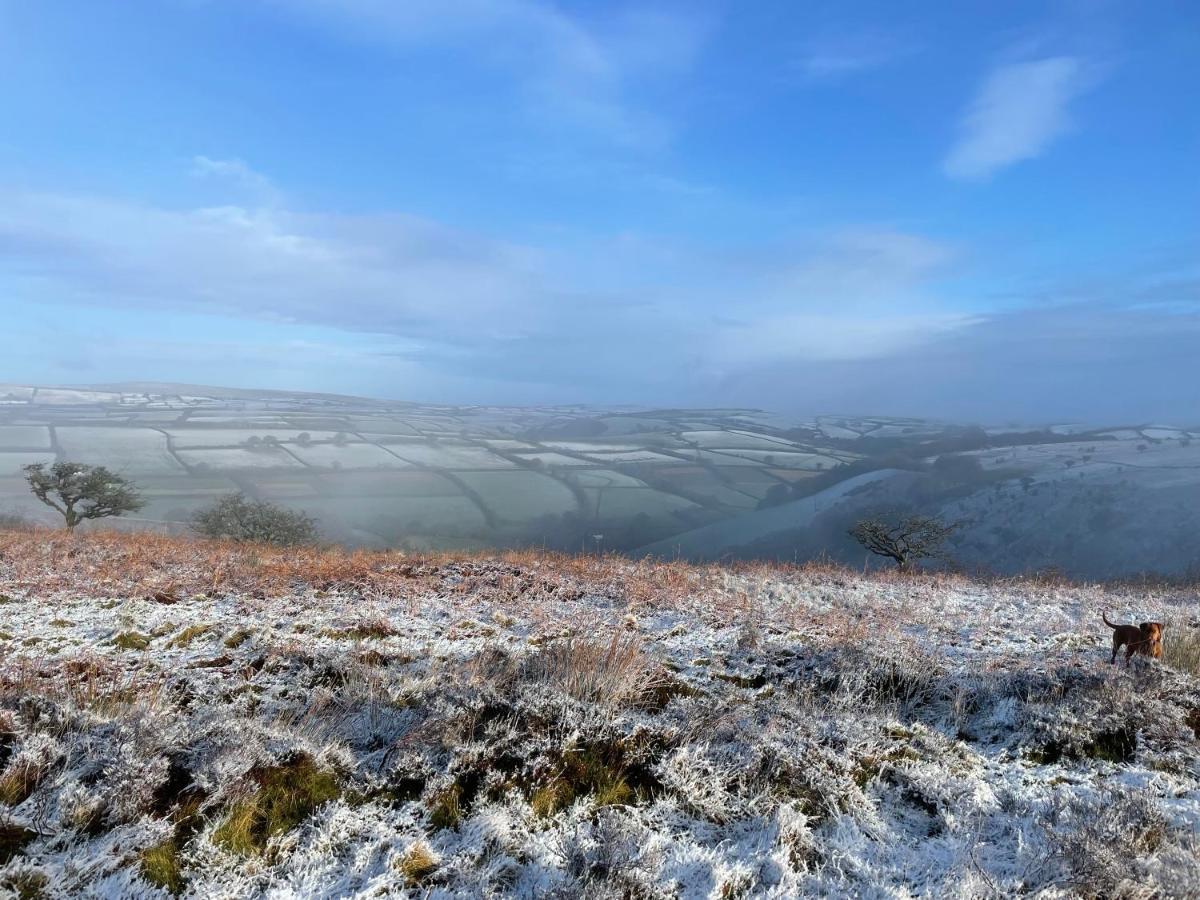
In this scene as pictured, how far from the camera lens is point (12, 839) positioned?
3.62m

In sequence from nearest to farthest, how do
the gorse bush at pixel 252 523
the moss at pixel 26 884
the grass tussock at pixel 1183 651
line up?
the moss at pixel 26 884 < the grass tussock at pixel 1183 651 < the gorse bush at pixel 252 523

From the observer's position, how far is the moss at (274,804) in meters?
3.77

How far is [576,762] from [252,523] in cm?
3077

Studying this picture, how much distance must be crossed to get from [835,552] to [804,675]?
40.8 meters

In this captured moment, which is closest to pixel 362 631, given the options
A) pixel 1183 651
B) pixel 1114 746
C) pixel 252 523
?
pixel 1114 746

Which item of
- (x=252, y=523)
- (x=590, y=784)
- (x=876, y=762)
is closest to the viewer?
(x=590, y=784)

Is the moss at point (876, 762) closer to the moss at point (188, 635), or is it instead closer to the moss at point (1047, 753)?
the moss at point (1047, 753)

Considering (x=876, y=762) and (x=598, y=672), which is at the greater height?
(x=598, y=672)

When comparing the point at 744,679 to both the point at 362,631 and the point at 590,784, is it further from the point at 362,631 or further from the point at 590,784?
the point at 362,631

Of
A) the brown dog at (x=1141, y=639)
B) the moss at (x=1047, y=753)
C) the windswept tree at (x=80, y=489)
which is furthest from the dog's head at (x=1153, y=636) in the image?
the windswept tree at (x=80, y=489)

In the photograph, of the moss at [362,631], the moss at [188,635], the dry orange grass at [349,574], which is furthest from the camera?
the dry orange grass at [349,574]

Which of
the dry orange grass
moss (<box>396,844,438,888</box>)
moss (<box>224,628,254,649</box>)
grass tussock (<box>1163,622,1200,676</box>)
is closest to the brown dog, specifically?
grass tussock (<box>1163,622,1200,676</box>)

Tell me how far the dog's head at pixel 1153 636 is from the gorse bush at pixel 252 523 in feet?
100

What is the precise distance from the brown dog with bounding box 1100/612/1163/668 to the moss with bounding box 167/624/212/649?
10270 mm
